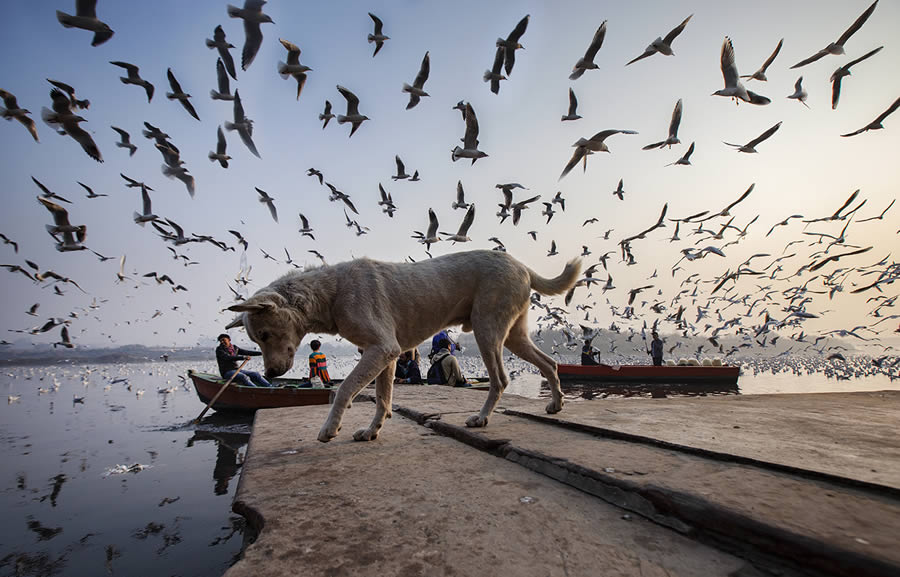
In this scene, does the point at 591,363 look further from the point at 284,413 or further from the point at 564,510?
the point at 564,510

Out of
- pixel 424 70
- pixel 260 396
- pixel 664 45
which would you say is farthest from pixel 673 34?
pixel 260 396

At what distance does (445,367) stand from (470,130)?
5.92 metres

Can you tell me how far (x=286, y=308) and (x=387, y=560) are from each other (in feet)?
9.27

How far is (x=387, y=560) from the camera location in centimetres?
155

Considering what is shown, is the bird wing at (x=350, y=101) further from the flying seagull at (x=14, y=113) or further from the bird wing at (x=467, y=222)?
the flying seagull at (x=14, y=113)

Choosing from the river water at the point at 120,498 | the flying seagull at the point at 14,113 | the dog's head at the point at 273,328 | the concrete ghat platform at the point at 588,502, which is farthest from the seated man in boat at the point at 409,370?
the flying seagull at the point at 14,113

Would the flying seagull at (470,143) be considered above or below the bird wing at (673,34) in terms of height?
below

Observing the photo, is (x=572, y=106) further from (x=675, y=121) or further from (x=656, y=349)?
(x=656, y=349)

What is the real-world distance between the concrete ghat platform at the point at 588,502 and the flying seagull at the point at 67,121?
5.39 meters

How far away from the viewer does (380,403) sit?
408cm

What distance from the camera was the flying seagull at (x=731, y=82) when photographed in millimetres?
6723

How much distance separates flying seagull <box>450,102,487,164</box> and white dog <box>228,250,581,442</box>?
4.27 meters

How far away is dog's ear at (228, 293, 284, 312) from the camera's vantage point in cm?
360

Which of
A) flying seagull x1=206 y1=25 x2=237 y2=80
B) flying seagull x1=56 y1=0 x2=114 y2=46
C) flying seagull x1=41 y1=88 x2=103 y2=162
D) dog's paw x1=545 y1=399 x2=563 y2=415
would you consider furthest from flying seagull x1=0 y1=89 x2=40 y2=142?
dog's paw x1=545 y1=399 x2=563 y2=415
